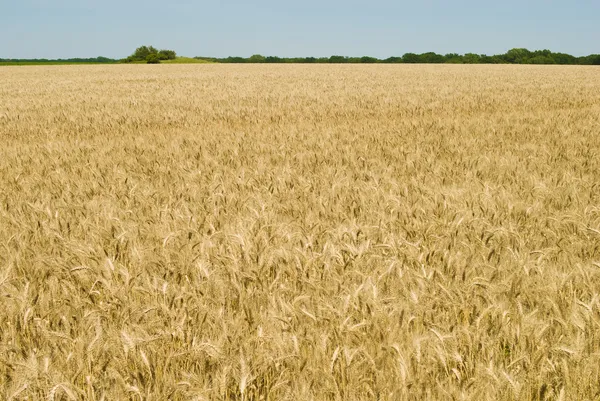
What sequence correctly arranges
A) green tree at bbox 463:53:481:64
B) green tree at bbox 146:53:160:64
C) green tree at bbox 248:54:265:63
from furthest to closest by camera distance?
1. green tree at bbox 248:54:265:63
2. green tree at bbox 463:53:481:64
3. green tree at bbox 146:53:160:64

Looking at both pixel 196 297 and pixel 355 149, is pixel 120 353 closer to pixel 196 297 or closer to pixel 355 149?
pixel 196 297

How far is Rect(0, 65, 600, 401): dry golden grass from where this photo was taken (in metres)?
1.35

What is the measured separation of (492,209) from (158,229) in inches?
87.2

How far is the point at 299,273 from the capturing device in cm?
208

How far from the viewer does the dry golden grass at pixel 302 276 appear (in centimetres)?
135

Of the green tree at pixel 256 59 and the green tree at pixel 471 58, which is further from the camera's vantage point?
the green tree at pixel 256 59

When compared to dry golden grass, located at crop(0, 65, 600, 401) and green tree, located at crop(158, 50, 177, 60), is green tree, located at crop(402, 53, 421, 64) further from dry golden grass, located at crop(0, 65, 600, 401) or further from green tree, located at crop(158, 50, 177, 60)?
dry golden grass, located at crop(0, 65, 600, 401)

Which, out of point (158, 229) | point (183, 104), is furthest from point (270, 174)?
point (183, 104)

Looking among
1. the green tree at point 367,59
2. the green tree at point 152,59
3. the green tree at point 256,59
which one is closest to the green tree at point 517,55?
→ the green tree at point 367,59

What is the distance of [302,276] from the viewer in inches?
79.7

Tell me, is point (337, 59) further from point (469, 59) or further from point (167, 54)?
point (167, 54)

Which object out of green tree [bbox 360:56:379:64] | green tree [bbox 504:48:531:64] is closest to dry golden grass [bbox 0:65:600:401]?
green tree [bbox 360:56:379:64]

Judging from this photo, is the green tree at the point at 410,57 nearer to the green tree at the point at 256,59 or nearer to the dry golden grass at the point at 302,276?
the green tree at the point at 256,59

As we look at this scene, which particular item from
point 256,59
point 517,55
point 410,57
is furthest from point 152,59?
point 517,55
